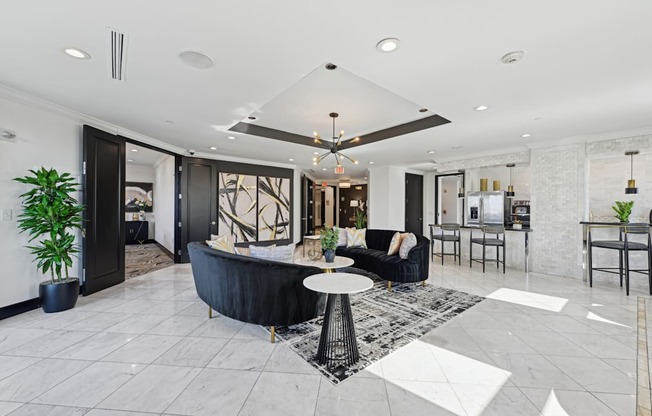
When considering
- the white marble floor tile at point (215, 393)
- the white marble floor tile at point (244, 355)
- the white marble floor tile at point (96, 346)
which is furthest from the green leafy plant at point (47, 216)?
the white marble floor tile at point (215, 393)

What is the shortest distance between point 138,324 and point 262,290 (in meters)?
1.68

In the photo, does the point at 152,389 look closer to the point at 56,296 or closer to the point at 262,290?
the point at 262,290

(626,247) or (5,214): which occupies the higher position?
(5,214)

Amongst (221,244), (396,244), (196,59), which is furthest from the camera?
(396,244)

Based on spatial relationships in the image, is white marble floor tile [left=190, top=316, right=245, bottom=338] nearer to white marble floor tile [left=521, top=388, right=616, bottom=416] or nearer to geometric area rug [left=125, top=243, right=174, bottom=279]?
white marble floor tile [left=521, top=388, right=616, bottom=416]

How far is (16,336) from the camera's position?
9.12 ft

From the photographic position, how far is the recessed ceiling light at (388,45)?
82.4 inches

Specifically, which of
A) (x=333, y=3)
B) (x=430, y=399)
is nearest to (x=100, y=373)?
(x=430, y=399)

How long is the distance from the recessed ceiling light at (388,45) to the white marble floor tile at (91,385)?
3309mm

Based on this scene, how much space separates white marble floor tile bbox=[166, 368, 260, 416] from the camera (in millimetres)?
1788

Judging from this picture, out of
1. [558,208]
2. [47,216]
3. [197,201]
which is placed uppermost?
[197,201]

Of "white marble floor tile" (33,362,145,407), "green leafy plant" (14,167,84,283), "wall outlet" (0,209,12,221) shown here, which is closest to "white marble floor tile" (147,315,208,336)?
"white marble floor tile" (33,362,145,407)

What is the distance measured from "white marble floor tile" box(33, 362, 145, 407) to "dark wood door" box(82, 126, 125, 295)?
2.52 meters

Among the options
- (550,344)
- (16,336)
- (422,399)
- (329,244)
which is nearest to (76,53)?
(16,336)
